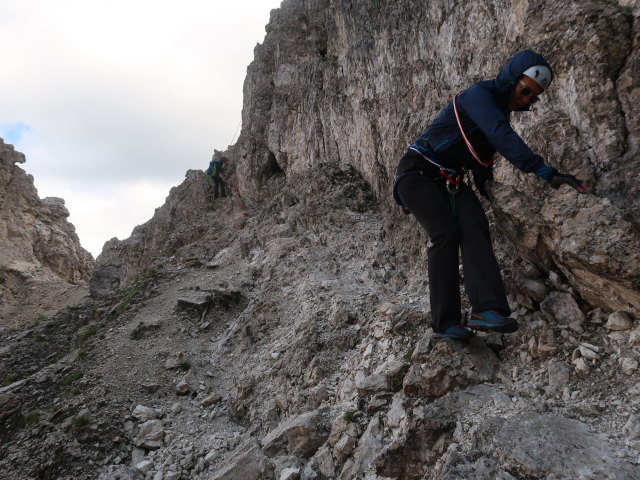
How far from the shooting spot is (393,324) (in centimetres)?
547

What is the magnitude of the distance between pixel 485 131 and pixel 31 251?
3019cm

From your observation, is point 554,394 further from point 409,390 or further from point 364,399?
point 364,399

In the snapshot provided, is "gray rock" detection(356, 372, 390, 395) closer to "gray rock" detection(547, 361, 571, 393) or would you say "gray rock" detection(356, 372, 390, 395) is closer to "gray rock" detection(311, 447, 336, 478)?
"gray rock" detection(311, 447, 336, 478)

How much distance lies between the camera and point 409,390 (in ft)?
13.6

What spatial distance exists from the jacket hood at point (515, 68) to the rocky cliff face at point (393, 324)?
106 centimetres

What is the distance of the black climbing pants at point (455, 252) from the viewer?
13.1 feet

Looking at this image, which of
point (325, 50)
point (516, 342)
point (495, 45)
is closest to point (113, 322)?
point (516, 342)

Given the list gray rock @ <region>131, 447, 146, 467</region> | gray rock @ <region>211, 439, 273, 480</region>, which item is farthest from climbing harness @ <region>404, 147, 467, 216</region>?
gray rock @ <region>131, 447, 146, 467</region>

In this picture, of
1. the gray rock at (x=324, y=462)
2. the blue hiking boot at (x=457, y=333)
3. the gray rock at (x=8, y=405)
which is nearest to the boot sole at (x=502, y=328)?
the blue hiking boot at (x=457, y=333)

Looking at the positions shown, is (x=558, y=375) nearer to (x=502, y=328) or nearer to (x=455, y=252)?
(x=502, y=328)

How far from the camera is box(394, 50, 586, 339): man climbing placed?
12.6 ft

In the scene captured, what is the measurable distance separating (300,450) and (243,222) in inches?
493

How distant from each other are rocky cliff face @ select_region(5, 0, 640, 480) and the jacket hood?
41.7 inches

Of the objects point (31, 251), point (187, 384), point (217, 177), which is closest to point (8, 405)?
point (187, 384)
